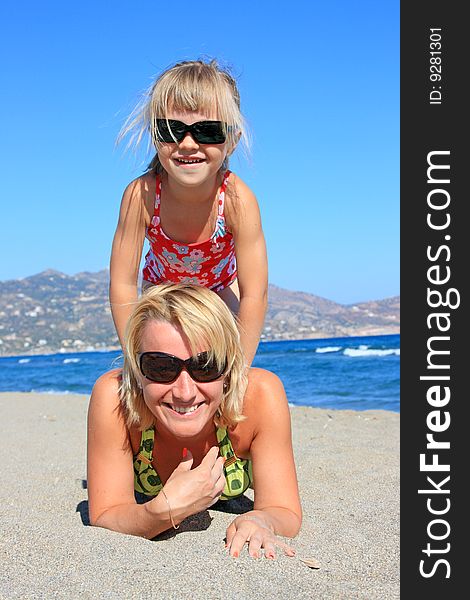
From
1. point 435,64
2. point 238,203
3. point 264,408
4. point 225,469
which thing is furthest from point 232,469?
point 435,64

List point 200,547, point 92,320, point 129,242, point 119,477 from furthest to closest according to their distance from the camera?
point 92,320
point 129,242
point 119,477
point 200,547

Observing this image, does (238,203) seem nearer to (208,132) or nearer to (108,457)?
(208,132)

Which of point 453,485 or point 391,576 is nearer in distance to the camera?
point 391,576

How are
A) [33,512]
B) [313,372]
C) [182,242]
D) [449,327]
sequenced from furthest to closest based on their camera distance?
1. [313,372]
2. [182,242]
3. [33,512]
4. [449,327]

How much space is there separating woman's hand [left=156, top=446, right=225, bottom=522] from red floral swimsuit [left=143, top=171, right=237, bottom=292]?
62.2 inches

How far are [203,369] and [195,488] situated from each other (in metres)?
0.47

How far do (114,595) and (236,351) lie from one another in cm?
110

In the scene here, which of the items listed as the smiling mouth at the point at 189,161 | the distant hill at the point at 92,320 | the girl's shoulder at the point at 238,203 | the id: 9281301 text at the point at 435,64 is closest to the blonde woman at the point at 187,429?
the smiling mouth at the point at 189,161

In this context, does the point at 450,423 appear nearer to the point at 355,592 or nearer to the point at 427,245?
the point at 427,245

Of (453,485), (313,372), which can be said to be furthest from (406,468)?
(313,372)

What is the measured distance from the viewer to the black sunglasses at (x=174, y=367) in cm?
283

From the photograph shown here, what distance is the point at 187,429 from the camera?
9.39ft

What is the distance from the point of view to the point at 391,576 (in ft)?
8.38

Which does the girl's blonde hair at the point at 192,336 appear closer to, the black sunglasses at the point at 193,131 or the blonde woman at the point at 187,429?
the blonde woman at the point at 187,429
